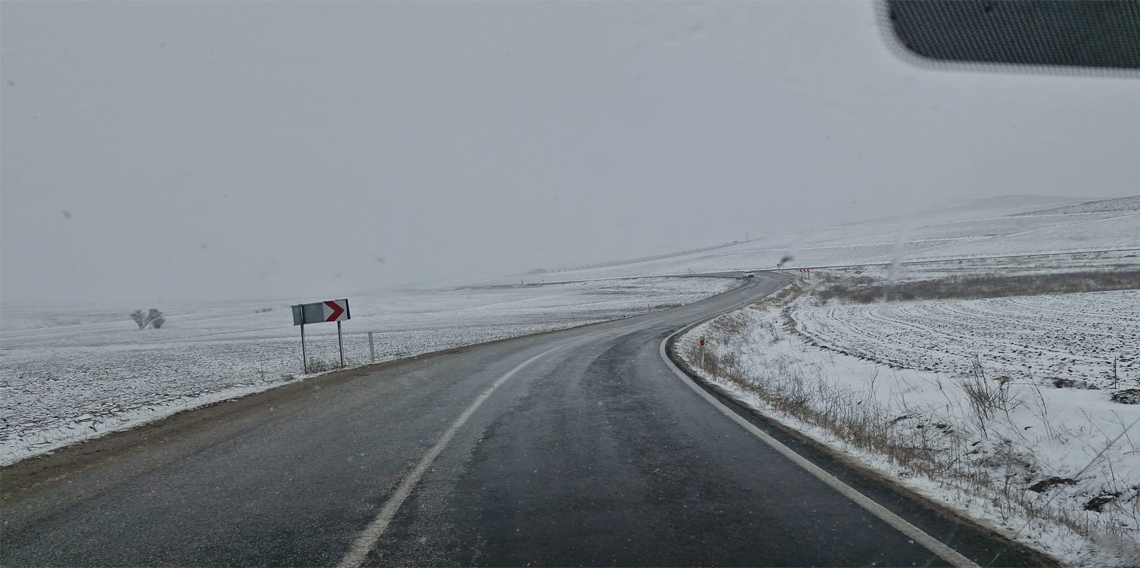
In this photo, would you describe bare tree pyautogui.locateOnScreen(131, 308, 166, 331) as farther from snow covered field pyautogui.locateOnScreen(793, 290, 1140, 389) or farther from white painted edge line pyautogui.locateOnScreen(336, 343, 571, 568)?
white painted edge line pyautogui.locateOnScreen(336, 343, 571, 568)

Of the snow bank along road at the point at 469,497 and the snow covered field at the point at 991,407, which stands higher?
the snow bank along road at the point at 469,497

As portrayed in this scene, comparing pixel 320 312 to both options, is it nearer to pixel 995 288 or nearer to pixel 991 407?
pixel 991 407

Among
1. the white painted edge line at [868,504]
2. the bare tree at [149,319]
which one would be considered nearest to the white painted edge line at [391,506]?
the white painted edge line at [868,504]

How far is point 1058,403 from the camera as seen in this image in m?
7.59

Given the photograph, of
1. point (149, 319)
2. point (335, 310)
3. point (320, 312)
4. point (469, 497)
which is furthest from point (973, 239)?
point (149, 319)

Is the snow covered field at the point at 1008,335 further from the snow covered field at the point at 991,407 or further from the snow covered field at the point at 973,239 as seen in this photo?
the snow covered field at the point at 973,239

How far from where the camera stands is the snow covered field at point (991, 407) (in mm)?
4438

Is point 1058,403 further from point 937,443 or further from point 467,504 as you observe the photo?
point 467,504

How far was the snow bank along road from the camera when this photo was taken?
144 inches

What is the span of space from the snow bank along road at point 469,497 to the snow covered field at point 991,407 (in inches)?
24.0

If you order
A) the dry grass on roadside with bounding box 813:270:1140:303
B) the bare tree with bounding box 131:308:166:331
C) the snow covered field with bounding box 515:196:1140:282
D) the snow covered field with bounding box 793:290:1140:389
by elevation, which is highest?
the snow covered field with bounding box 515:196:1140:282

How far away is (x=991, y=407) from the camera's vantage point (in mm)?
7633

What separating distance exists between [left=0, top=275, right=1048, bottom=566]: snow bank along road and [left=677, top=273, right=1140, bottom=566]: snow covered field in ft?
2.00

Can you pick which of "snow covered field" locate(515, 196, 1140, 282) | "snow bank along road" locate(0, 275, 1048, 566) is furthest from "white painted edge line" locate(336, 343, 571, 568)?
"snow covered field" locate(515, 196, 1140, 282)
